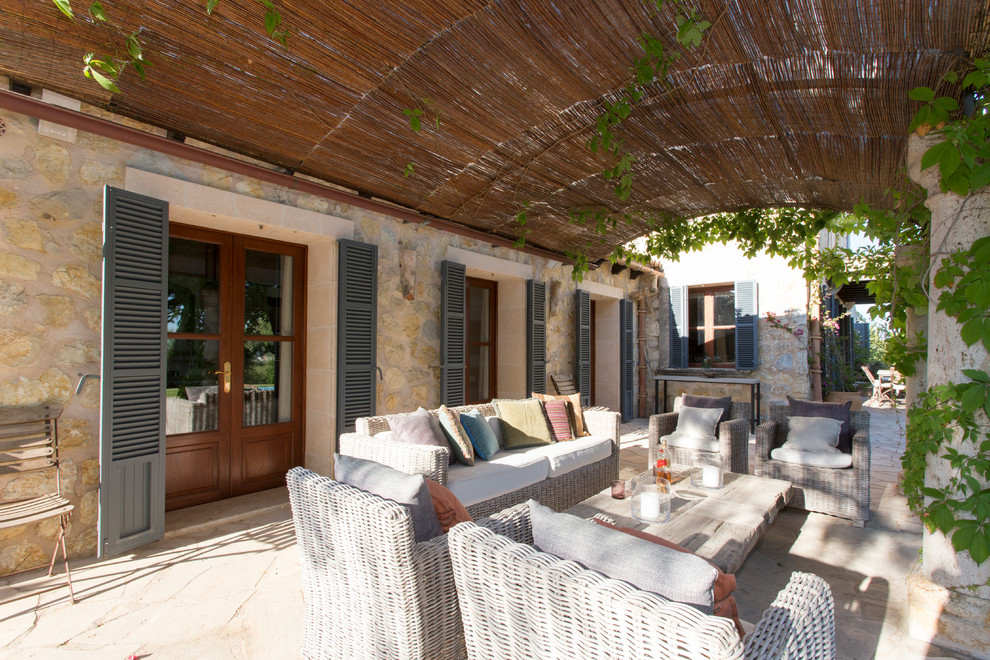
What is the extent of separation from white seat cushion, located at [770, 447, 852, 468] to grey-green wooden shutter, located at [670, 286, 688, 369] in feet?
15.8

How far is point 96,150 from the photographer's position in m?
3.01

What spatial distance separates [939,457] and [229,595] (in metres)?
3.38

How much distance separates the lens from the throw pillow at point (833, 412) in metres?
4.07

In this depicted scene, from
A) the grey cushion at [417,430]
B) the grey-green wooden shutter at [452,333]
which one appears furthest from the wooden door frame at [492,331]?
the grey cushion at [417,430]

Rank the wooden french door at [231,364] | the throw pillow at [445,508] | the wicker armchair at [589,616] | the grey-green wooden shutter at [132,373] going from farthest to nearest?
the wooden french door at [231,364], the grey-green wooden shutter at [132,373], the throw pillow at [445,508], the wicker armchair at [589,616]

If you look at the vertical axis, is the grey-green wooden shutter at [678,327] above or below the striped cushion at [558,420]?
above

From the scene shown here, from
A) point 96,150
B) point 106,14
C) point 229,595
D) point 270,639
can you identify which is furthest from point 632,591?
point 96,150

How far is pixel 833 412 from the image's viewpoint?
Answer: 4160mm

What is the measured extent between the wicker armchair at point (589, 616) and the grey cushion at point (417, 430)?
6.24 feet

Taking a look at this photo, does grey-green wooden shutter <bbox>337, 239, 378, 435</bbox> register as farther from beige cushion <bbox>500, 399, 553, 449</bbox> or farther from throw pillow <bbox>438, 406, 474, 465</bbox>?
beige cushion <bbox>500, 399, 553, 449</bbox>

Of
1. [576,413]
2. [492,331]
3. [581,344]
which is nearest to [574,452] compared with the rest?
[576,413]

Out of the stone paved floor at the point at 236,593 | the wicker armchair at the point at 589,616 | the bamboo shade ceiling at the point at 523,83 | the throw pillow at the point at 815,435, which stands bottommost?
the stone paved floor at the point at 236,593

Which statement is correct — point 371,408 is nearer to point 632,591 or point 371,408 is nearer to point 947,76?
point 632,591

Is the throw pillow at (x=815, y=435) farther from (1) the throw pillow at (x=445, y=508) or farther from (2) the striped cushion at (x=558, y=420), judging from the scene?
(1) the throw pillow at (x=445, y=508)
